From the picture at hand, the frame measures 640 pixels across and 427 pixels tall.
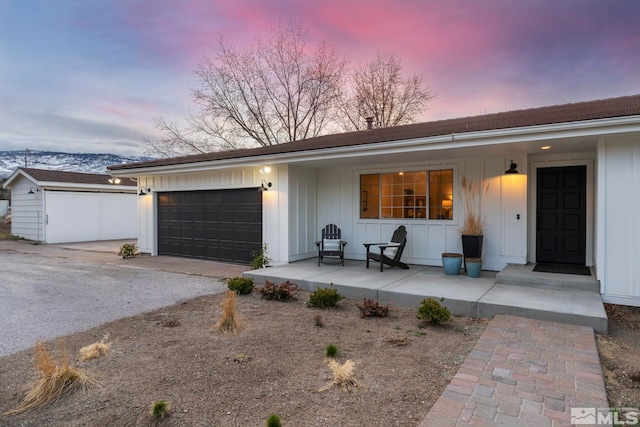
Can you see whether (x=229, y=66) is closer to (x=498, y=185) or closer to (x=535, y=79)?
(x=535, y=79)

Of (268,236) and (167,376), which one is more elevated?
(268,236)

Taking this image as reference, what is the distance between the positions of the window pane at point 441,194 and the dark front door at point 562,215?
1.57 m

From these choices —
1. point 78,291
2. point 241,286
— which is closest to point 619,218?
point 241,286

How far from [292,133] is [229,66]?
4630 mm

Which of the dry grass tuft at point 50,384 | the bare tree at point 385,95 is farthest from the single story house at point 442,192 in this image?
the bare tree at point 385,95

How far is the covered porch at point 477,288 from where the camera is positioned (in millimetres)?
4215

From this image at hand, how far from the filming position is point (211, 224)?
31.3 feet

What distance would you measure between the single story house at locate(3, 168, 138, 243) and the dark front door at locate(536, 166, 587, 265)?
47.1 feet

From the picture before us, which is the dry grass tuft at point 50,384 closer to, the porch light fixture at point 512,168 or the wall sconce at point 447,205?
the wall sconce at point 447,205

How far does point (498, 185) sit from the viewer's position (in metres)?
6.76

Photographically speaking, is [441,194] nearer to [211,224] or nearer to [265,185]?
[265,185]

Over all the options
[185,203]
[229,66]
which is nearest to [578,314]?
[185,203]

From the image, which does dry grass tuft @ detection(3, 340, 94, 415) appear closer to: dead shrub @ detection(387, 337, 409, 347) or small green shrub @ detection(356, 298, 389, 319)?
dead shrub @ detection(387, 337, 409, 347)
